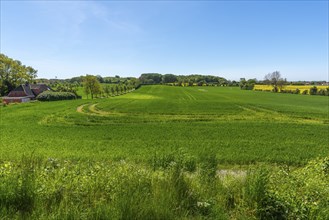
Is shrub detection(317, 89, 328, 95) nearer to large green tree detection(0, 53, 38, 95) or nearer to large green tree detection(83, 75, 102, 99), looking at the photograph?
large green tree detection(83, 75, 102, 99)

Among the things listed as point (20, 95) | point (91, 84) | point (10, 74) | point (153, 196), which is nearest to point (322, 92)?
point (91, 84)

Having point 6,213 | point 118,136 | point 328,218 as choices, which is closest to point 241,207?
point 328,218

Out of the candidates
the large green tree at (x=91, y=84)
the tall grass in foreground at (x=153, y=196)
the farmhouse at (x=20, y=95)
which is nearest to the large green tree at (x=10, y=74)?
the farmhouse at (x=20, y=95)

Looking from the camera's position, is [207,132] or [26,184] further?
[207,132]

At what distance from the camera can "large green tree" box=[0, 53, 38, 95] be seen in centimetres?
7975

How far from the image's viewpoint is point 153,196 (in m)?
4.62

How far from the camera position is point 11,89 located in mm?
86562

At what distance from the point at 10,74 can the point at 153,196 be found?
9936cm

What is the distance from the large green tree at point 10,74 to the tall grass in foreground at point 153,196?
9183 cm

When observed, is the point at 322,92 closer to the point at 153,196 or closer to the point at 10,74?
the point at 153,196

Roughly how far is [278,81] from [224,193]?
134 meters

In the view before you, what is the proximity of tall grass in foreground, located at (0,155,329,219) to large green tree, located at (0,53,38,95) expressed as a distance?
301 ft

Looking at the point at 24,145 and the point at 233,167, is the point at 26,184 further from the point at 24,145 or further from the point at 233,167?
the point at 24,145

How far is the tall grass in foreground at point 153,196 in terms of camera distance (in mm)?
4117
